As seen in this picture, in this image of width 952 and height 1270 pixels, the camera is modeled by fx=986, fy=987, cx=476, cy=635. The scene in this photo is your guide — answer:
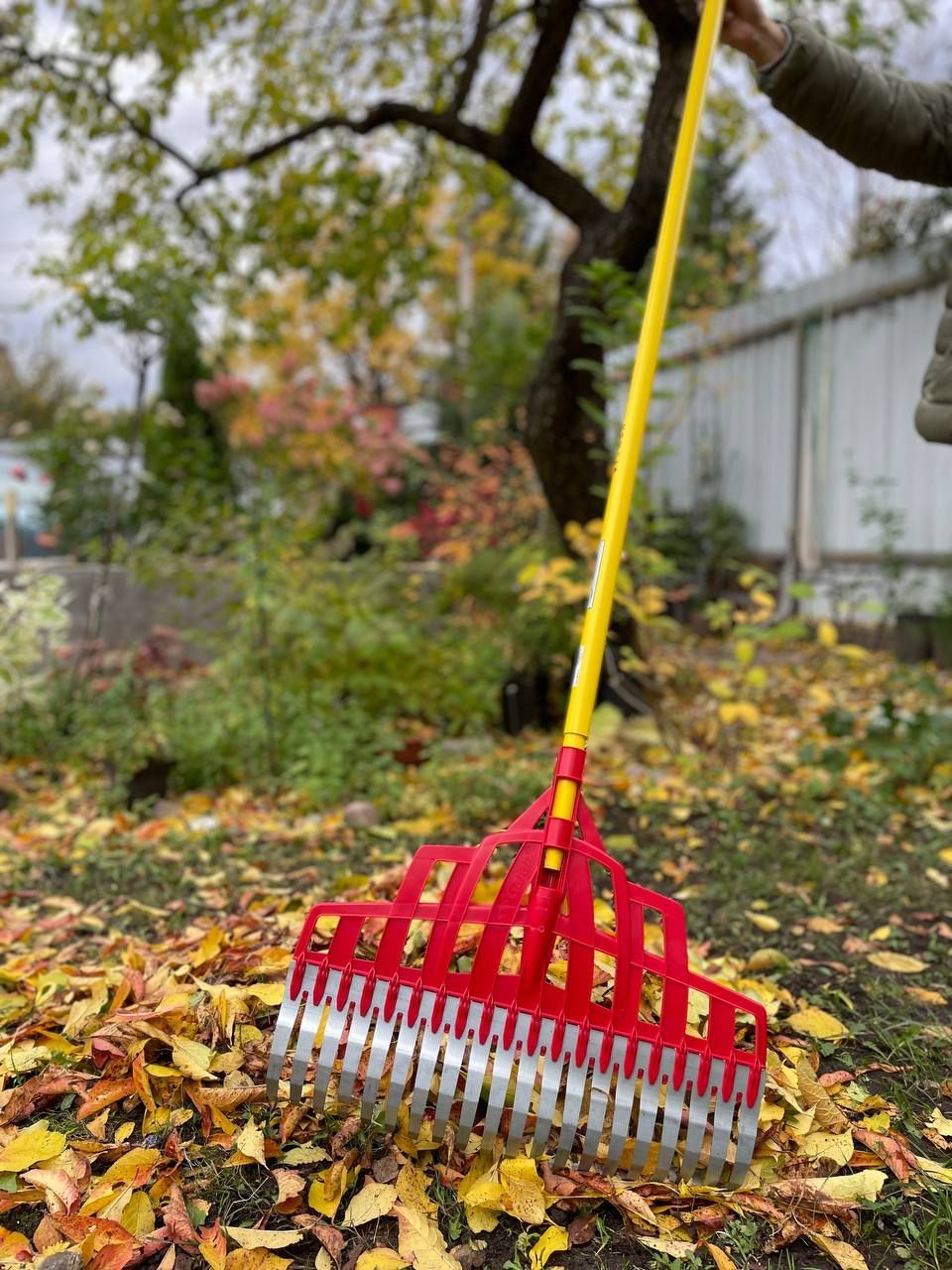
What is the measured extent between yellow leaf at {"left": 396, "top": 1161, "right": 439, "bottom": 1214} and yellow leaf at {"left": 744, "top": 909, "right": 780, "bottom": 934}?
4.13 ft

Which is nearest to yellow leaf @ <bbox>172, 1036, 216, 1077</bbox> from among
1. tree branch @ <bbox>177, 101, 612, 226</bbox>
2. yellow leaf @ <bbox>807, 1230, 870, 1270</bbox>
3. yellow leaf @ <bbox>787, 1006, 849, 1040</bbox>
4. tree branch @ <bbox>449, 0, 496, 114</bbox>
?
yellow leaf @ <bbox>807, 1230, 870, 1270</bbox>

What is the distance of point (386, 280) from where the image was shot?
20.5ft

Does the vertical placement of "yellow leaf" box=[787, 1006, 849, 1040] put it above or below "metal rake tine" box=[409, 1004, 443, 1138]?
below

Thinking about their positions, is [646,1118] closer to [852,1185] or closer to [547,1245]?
[547,1245]

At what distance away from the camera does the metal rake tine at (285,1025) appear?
1491 millimetres

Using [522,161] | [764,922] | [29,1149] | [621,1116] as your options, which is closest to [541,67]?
[522,161]

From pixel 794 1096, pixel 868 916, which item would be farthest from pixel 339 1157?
pixel 868 916

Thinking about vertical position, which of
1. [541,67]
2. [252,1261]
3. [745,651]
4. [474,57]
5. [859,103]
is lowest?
[252,1261]

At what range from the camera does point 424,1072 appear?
1.41 meters

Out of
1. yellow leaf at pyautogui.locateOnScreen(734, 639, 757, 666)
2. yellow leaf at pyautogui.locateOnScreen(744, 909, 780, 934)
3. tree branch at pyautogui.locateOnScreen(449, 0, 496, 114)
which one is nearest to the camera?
yellow leaf at pyautogui.locateOnScreen(744, 909, 780, 934)

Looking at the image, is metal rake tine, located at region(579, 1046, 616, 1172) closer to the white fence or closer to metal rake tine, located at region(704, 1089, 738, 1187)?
metal rake tine, located at region(704, 1089, 738, 1187)

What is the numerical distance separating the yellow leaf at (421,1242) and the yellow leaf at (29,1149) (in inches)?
21.4

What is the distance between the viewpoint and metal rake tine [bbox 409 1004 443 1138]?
1.41 metres

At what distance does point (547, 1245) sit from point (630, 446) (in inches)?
50.4
